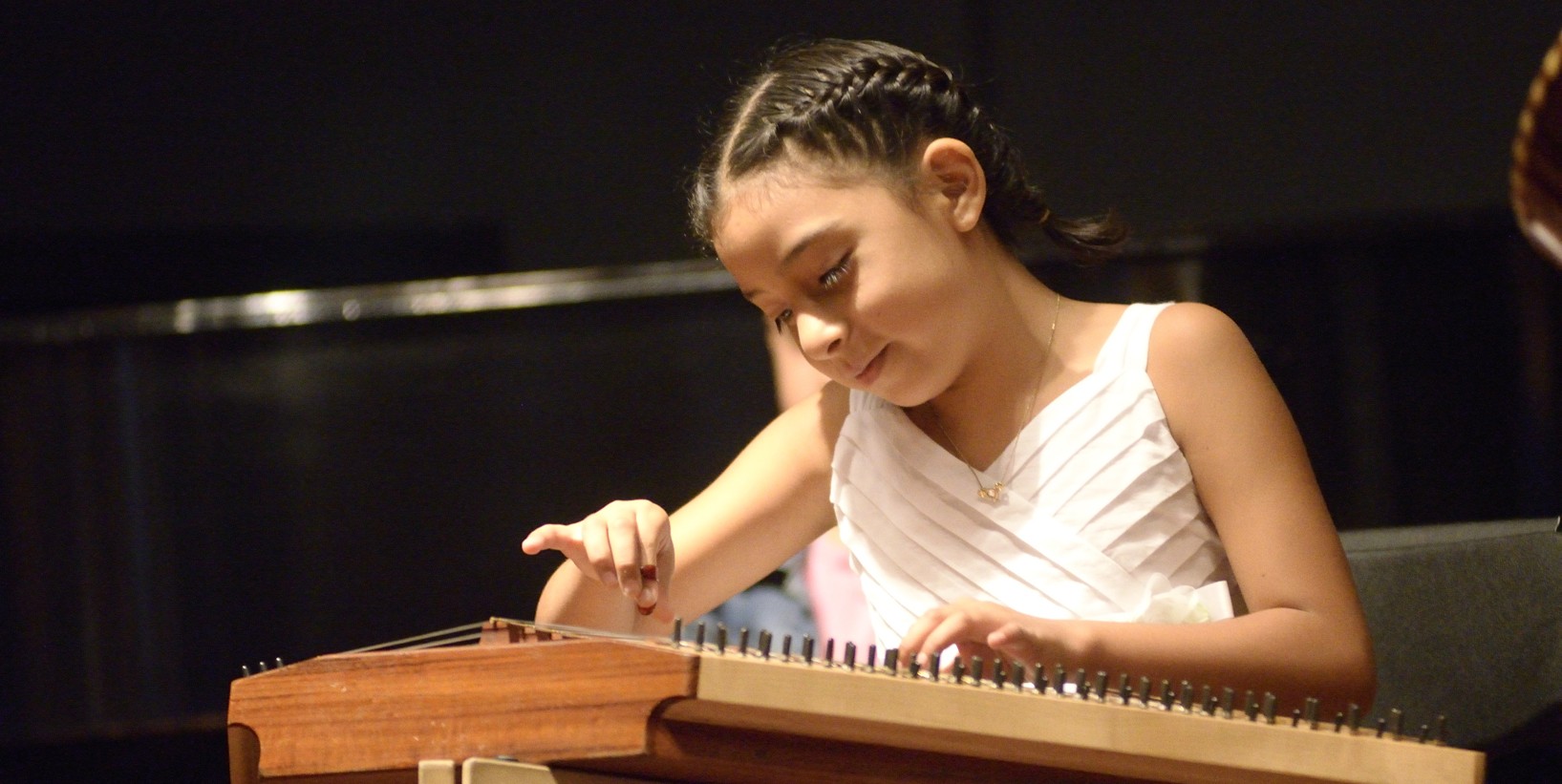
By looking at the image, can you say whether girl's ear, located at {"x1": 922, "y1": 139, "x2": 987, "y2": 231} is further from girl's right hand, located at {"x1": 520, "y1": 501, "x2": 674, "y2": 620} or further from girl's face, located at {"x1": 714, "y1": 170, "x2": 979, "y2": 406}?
girl's right hand, located at {"x1": 520, "y1": 501, "x2": 674, "y2": 620}

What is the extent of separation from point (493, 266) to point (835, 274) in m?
2.42

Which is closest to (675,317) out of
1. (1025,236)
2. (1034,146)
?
(1025,236)

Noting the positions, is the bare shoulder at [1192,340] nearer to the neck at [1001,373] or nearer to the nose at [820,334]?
the neck at [1001,373]

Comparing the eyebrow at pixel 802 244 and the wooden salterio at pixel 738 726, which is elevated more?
the eyebrow at pixel 802 244

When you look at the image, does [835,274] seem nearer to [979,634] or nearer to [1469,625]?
[979,634]

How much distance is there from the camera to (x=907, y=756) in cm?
99

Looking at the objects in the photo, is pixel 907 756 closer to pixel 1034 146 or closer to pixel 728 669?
pixel 728 669

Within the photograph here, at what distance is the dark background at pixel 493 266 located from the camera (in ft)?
9.38

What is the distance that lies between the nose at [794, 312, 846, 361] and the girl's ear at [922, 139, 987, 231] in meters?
0.20

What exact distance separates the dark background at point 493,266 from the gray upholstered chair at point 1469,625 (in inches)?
49.2

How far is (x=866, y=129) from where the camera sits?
1502 millimetres

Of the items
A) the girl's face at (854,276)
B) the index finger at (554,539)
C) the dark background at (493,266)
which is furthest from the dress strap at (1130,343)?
the dark background at (493,266)

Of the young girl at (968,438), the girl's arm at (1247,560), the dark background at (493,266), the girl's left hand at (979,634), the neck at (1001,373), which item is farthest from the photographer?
the dark background at (493,266)

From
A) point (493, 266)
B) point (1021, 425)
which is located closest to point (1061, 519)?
point (1021, 425)
